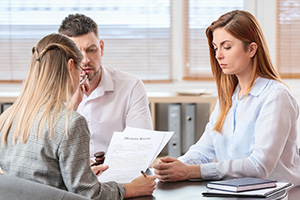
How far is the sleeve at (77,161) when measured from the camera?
1300 mm

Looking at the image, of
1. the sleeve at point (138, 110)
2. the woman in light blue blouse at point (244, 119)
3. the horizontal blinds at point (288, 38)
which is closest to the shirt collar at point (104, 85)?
the sleeve at point (138, 110)

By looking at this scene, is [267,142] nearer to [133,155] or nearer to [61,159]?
[133,155]

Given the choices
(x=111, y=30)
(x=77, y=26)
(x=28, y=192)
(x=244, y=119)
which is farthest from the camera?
(x=111, y=30)

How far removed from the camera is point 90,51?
8.05 feet

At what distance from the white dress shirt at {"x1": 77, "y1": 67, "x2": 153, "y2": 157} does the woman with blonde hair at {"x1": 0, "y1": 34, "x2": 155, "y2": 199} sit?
0.99 m

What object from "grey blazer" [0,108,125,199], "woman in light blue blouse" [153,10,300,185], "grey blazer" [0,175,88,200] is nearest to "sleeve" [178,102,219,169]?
"woman in light blue blouse" [153,10,300,185]

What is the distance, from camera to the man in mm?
2445

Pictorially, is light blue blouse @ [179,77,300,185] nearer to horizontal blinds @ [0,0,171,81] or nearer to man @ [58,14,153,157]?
man @ [58,14,153,157]

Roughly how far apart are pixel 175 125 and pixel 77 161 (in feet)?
7.81

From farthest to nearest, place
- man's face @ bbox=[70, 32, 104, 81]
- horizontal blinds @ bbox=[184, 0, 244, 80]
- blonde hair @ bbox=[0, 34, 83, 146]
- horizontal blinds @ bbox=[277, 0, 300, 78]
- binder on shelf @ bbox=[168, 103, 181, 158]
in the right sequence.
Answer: horizontal blinds @ bbox=[184, 0, 244, 80], horizontal blinds @ bbox=[277, 0, 300, 78], binder on shelf @ bbox=[168, 103, 181, 158], man's face @ bbox=[70, 32, 104, 81], blonde hair @ bbox=[0, 34, 83, 146]

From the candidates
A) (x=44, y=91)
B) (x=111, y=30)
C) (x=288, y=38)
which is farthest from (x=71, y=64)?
(x=288, y=38)

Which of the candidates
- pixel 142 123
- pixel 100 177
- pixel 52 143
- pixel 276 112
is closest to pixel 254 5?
pixel 142 123

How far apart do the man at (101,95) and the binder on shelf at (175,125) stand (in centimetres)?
111

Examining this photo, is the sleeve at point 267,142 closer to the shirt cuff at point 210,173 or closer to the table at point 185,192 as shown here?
the shirt cuff at point 210,173
